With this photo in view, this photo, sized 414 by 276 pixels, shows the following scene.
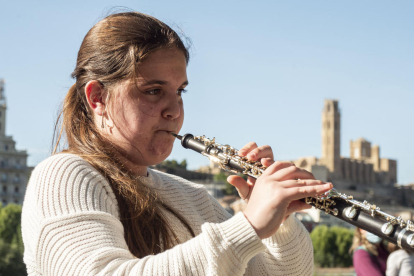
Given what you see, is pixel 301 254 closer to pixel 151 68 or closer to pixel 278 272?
pixel 278 272

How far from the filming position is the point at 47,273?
1.43 m

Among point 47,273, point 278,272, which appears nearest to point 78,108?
point 47,273

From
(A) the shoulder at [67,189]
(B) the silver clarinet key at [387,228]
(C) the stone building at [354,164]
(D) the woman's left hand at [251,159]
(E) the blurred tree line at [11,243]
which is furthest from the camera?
(C) the stone building at [354,164]

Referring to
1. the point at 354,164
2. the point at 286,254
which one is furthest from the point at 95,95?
the point at 354,164

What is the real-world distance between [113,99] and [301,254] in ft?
2.59

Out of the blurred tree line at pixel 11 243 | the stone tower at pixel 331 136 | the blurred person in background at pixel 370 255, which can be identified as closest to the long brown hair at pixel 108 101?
the blurred person in background at pixel 370 255

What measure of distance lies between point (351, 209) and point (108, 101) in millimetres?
779

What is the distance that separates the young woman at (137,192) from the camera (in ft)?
4.53

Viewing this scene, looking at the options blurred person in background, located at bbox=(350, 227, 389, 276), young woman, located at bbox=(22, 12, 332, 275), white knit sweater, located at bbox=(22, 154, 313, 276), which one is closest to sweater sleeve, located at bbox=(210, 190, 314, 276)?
young woman, located at bbox=(22, 12, 332, 275)

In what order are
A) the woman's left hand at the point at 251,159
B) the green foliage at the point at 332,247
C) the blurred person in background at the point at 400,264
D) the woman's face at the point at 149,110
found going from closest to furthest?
the woman's face at the point at 149,110, the woman's left hand at the point at 251,159, the blurred person in background at the point at 400,264, the green foliage at the point at 332,247

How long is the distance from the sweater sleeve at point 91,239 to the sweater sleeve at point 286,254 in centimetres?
47

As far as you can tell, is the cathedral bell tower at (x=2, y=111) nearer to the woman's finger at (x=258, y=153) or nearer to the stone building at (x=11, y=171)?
the stone building at (x=11, y=171)

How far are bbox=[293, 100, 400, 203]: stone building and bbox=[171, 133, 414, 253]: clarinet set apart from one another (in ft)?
286

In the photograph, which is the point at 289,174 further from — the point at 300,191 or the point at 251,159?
the point at 251,159
